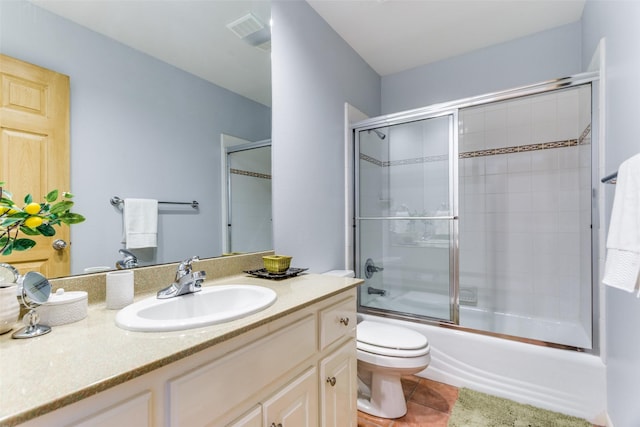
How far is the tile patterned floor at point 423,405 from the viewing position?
1.60 metres

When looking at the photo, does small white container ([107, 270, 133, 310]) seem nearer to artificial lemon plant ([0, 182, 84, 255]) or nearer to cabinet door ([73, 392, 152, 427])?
artificial lemon plant ([0, 182, 84, 255])

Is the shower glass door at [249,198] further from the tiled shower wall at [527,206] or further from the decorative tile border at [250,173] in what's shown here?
the tiled shower wall at [527,206]

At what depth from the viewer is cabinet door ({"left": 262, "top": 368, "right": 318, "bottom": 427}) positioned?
0.91 m

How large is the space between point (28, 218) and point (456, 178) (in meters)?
2.19

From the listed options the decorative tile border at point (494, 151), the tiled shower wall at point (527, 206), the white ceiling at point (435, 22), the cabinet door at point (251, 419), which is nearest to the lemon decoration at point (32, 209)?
the cabinet door at point (251, 419)

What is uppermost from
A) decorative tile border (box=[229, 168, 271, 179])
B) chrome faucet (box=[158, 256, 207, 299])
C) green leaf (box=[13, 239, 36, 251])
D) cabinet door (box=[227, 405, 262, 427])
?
decorative tile border (box=[229, 168, 271, 179])

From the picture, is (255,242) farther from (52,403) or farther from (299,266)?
(52,403)

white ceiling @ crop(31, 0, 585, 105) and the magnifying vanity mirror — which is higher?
white ceiling @ crop(31, 0, 585, 105)

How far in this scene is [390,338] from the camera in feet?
5.45

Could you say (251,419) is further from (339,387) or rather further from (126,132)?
(126,132)

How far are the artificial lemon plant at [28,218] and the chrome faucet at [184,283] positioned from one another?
354mm

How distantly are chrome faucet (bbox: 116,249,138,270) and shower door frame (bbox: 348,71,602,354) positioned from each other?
1.66 metres

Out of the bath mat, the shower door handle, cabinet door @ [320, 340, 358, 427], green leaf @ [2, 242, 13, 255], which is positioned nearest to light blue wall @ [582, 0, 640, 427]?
the bath mat

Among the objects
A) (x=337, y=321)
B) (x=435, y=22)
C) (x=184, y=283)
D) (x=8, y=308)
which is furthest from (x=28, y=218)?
(x=435, y=22)
